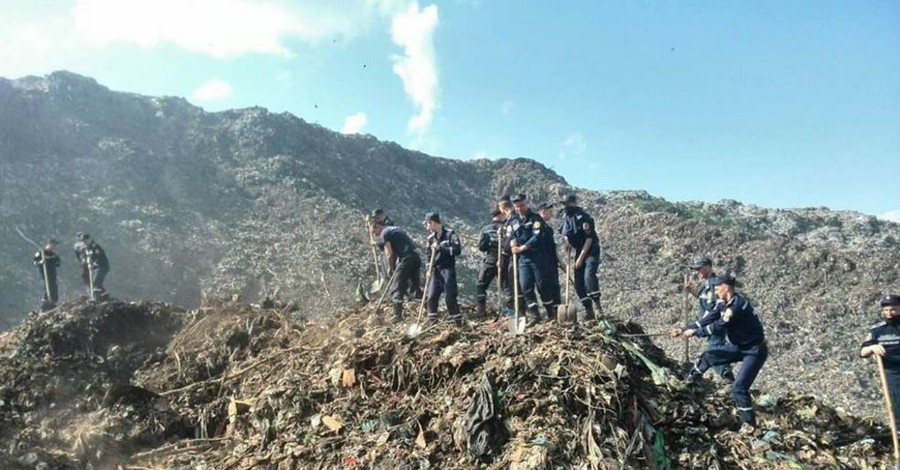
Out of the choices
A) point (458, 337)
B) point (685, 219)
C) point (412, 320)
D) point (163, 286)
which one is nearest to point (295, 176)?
point (163, 286)

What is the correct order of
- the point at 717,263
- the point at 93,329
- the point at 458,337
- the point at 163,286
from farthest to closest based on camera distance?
1. the point at 717,263
2. the point at 163,286
3. the point at 93,329
4. the point at 458,337

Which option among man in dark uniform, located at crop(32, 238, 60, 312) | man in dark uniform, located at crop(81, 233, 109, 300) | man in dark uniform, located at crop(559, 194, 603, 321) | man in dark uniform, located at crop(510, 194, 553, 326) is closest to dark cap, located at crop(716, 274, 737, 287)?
man in dark uniform, located at crop(559, 194, 603, 321)

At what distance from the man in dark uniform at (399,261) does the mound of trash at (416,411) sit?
403 mm

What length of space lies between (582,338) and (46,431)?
15.3ft

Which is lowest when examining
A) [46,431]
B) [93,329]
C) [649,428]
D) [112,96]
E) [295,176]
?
[649,428]

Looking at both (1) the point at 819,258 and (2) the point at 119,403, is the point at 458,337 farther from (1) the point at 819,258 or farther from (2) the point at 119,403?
(1) the point at 819,258

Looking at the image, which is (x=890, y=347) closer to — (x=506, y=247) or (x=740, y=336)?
(x=740, y=336)

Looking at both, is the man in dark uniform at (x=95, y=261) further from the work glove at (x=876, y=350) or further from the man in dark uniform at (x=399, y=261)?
the work glove at (x=876, y=350)

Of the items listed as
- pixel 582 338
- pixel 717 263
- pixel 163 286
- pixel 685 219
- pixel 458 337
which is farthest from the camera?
pixel 685 219

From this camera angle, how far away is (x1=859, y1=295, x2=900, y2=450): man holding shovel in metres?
4.65

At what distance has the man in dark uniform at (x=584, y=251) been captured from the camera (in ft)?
22.2

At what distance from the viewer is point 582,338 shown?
5.42 meters

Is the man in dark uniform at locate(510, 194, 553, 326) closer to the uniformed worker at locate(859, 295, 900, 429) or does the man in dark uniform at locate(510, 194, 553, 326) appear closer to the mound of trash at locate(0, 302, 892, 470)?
Answer: the mound of trash at locate(0, 302, 892, 470)

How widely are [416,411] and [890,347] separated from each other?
11.3 ft
